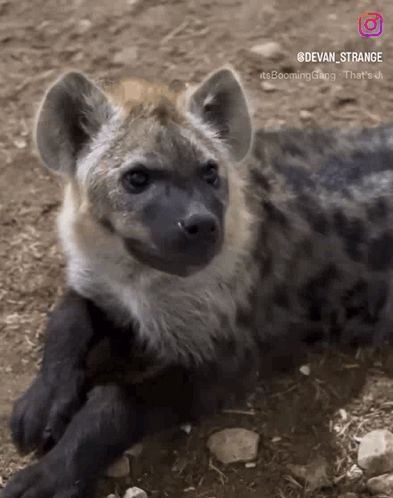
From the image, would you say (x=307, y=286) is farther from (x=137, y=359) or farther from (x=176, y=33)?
(x=176, y=33)

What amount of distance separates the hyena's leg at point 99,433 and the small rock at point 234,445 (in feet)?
0.31

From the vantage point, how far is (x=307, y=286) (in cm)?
230

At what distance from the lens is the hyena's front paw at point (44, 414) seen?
211 centimetres

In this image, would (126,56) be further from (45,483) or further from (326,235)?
(45,483)

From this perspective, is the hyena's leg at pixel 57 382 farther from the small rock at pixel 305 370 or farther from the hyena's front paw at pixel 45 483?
the small rock at pixel 305 370

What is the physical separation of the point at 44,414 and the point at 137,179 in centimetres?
54

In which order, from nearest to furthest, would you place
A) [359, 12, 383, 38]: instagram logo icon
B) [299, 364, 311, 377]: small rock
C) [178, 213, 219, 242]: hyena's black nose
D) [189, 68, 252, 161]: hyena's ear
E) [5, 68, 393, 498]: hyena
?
[178, 213, 219, 242]: hyena's black nose → [5, 68, 393, 498]: hyena → [189, 68, 252, 161]: hyena's ear → [299, 364, 311, 377]: small rock → [359, 12, 383, 38]: instagram logo icon

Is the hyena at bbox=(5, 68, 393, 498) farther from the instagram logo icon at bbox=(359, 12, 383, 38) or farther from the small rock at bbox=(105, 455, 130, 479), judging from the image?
the instagram logo icon at bbox=(359, 12, 383, 38)

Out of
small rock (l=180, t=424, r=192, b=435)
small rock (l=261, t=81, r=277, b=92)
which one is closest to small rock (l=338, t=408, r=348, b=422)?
small rock (l=180, t=424, r=192, b=435)

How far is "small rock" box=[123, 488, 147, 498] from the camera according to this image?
2.02m

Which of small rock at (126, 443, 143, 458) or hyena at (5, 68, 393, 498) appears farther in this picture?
small rock at (126, 443, 143, 458)

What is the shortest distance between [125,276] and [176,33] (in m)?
1.21

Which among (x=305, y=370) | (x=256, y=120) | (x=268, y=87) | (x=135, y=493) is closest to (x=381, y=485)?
(x=305, y=370)

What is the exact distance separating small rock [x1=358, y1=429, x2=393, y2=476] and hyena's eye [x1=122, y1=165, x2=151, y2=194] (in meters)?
0.70
